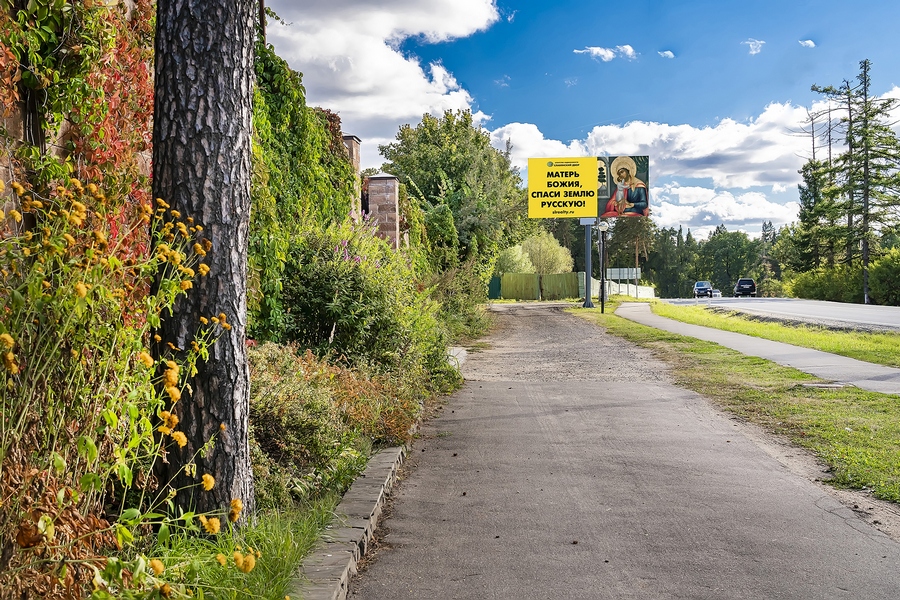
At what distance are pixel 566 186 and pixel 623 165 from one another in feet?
10.4

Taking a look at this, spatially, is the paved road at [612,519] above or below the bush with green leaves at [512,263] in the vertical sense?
below

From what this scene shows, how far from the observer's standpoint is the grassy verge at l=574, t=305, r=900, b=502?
556 centimetres

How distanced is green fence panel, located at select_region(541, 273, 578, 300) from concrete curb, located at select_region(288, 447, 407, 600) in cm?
4776

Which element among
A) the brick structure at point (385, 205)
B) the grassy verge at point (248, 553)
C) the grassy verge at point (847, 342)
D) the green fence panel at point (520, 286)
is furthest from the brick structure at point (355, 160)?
the green fence panel at point (520, 286)

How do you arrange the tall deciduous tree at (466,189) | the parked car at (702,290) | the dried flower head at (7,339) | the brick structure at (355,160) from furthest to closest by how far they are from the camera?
1. the parked car at (702,290)
2. the tall deciduous tree at (466,189)
3. the brick structure at (355,160)
4. the dried flower head at (7,339)

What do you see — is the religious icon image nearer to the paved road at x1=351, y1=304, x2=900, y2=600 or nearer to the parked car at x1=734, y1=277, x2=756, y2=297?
the paved road at x1=351, y1=304, x2=900, y2=600

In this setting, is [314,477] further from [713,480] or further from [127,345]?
[713,480]

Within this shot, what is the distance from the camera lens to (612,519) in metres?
4.49

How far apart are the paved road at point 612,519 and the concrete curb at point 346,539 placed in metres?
0.14

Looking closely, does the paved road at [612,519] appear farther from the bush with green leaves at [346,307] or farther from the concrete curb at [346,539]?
the bush with green leaves at [346,307]

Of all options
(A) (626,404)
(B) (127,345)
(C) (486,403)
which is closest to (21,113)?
(B) (127,345)

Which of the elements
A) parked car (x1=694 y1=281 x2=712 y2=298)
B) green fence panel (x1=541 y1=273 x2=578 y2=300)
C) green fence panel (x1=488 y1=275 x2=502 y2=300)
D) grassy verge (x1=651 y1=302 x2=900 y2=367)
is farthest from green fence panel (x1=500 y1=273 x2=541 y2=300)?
grassy verge (x1=651 y1=302 x2=900 y2=367)

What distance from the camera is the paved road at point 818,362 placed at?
9.66m

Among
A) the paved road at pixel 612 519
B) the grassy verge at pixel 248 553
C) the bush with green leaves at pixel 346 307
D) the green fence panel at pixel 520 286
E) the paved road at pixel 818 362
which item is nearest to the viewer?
the grassy verge at pixel 248 553
